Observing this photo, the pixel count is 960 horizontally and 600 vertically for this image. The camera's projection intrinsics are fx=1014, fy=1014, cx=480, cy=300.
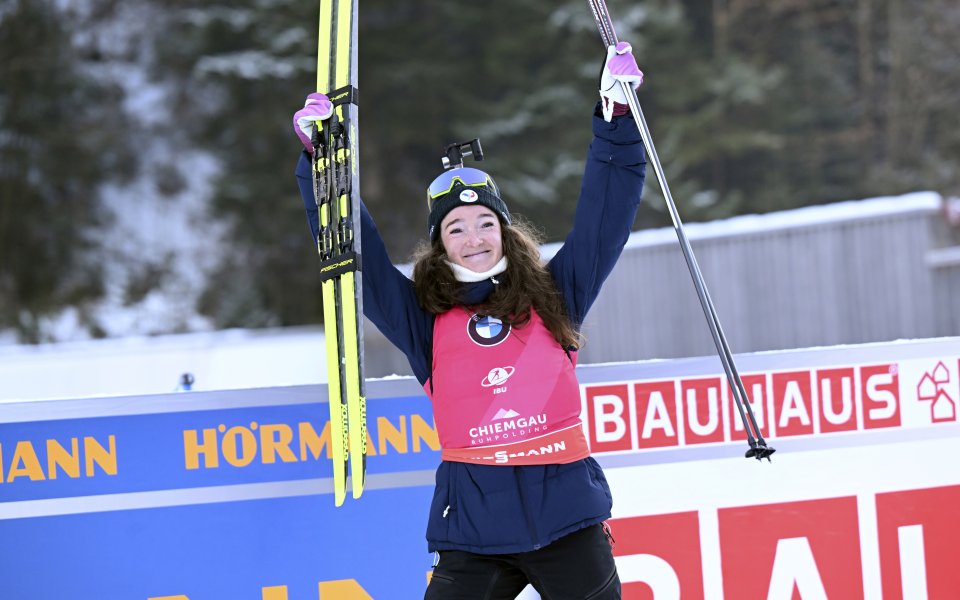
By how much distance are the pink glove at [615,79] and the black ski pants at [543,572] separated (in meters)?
0.87

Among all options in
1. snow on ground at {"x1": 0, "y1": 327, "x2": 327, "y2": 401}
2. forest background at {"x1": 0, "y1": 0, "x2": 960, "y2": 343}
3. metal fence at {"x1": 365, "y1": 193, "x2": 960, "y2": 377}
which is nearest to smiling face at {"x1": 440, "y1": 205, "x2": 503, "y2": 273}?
snow on ground at {"x1": 0, "y1": 327, "x2": 327, "y2": 401}

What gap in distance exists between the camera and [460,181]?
86.4 inches

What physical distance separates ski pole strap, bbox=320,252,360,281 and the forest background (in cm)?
1244

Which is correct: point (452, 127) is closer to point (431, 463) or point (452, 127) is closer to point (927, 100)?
point (927, 100)

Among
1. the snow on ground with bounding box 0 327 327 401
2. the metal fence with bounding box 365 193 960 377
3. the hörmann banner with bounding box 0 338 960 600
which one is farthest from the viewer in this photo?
the metal fence with bounding box 365 193 960 377

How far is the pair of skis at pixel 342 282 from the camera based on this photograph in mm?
2191

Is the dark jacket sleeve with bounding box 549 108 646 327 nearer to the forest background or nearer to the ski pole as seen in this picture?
the ski pole

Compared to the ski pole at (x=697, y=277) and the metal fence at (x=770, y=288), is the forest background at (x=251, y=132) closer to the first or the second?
the metal fence at (x=770, y=288)

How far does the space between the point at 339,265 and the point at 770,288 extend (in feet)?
23.7

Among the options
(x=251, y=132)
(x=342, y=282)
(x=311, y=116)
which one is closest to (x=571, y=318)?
(x=342, y=282)

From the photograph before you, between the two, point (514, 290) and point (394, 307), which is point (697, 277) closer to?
point (514, 290)

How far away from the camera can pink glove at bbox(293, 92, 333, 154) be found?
2.23m

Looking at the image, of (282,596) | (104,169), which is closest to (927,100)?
(104,169)

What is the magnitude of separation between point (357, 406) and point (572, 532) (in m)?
0.58
